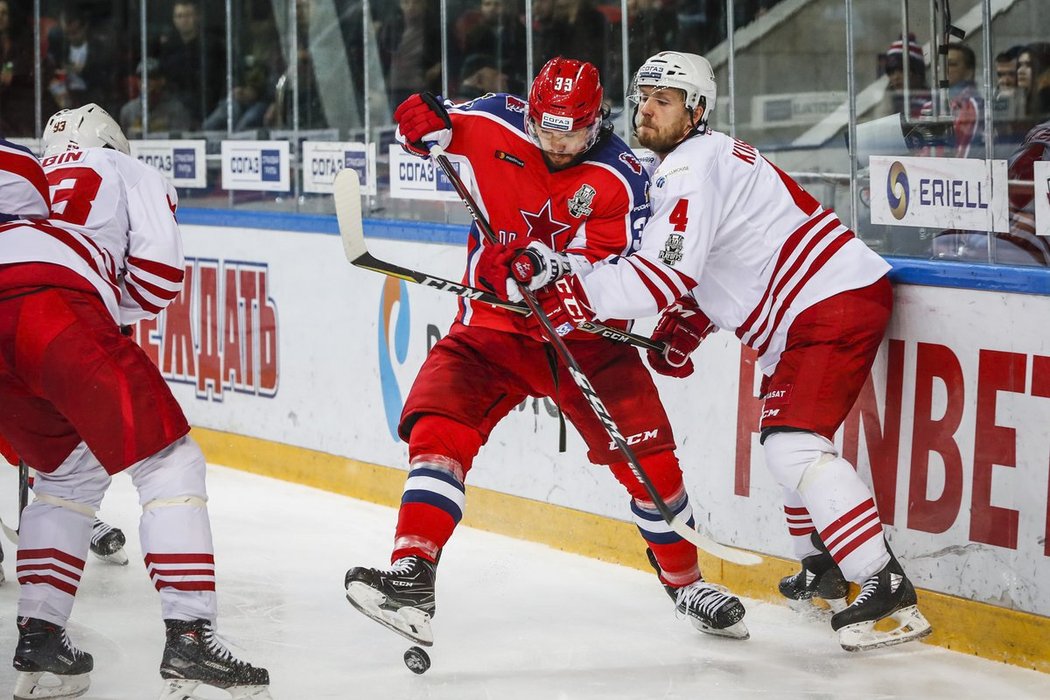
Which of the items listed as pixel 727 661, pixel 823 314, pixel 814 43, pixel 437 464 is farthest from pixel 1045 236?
pixel 814 43

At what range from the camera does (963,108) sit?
11.9ft

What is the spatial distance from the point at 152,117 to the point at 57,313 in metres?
3.76

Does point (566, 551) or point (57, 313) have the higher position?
point (57, 313)

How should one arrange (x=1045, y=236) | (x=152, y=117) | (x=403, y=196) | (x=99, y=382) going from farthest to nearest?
(x=152, y=117), (x=403, y=196), (x=1045, y=236), (x=99, y=382)

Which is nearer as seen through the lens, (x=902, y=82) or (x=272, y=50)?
(x=902, y=82)

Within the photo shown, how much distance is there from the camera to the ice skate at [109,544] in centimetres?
414

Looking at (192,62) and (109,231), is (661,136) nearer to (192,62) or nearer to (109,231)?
(109,231)

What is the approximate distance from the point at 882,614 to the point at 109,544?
7.02ft

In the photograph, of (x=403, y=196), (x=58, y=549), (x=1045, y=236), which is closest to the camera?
(x=58, y=549)

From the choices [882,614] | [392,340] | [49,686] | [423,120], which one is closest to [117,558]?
[49,686]

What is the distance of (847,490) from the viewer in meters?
3.16

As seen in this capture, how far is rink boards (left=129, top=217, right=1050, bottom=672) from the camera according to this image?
323 centimetres

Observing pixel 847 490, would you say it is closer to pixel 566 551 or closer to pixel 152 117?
pixel 566 551

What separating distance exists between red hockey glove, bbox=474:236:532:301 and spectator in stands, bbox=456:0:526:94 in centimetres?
191
